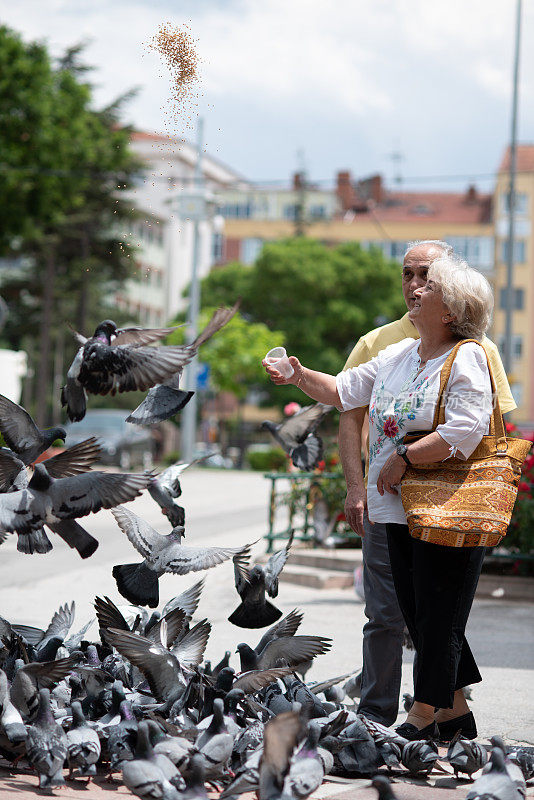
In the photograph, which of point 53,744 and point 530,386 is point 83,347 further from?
point 530,386

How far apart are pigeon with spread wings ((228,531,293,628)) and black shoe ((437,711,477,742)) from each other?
2.57 ft

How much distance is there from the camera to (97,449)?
394 centimetres

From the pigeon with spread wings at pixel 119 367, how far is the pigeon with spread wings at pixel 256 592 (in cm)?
101

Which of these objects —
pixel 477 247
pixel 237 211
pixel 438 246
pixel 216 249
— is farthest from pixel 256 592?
pixel 237 211

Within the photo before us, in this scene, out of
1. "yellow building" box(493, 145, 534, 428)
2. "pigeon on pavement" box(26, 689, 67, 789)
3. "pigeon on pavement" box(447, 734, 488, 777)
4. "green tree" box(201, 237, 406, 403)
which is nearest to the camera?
"pigeon on pavement" box(26, 689, 67, 789)

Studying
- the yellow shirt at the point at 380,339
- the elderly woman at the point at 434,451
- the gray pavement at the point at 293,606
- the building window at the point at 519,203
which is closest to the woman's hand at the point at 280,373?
the elderly woman at the point at 434,451

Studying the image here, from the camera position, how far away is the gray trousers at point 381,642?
14.3ft

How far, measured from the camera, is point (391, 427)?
4.17m

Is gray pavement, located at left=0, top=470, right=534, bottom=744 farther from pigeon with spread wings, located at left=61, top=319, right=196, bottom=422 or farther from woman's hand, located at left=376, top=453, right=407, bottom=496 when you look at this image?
pigeon with spread wings, located at left=61, top=319, right=196, bottom=422

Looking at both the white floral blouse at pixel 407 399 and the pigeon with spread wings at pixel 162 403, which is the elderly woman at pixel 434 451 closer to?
the white floral blouse at pixel 407 399

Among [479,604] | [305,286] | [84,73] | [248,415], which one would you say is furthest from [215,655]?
[248,415]

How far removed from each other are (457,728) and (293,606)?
14.5ft

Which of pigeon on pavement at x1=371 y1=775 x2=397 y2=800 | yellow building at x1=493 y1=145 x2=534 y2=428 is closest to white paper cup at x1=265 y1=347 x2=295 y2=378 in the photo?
pigeon on pavement at x1=371 y1=775 x2=397 y2=800

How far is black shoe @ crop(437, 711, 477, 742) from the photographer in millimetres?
4289
